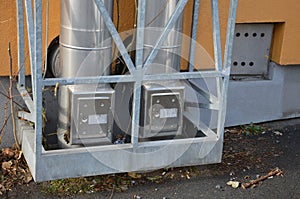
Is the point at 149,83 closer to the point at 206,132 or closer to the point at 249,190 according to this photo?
the point at 206,132

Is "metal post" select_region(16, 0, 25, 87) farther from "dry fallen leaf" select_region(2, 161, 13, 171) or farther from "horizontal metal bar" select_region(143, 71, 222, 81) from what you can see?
"horizontal metal bar" select_region(143, 71, 222, 81)

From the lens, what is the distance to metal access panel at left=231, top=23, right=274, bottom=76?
192 inches

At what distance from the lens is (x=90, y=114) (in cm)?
363

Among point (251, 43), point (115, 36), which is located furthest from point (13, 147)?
point (251, 43)

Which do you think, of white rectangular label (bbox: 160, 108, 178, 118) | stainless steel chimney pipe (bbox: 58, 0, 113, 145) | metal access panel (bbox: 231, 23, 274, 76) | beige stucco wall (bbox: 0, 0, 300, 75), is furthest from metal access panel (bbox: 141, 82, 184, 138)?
metal access panel (bbox: 231, 23, 274, 76)

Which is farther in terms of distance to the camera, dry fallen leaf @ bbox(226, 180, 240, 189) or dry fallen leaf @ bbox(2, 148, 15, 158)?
dry fallen leaf @ bbox(2, 148, 15, 158)

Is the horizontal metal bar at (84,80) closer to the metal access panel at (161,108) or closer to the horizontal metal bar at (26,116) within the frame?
the metal access panel at (161,108)

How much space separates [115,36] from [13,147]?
1379 millimetres

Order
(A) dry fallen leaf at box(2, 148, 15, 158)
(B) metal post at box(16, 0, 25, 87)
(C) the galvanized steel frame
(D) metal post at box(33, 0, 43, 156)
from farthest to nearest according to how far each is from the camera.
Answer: (A) dry fallen leaf at box(2, 148, 15, 158) → (B) metal post at box(16, 0, 25, 87) → (C) the galvanized steel frame → (D) metal post at box(33, 0, 43, 156)

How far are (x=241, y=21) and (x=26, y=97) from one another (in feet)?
6.47

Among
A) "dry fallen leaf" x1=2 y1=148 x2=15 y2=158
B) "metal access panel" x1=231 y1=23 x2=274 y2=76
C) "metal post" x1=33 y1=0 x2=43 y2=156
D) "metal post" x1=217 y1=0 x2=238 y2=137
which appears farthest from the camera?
"metal access panel" x1=231 y1=23 x2=274 y2=76

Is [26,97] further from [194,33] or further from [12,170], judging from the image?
[194,33]

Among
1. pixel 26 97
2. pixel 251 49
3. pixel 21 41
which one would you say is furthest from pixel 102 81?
pixel 251 49

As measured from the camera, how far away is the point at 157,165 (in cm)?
382
